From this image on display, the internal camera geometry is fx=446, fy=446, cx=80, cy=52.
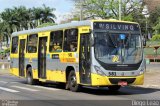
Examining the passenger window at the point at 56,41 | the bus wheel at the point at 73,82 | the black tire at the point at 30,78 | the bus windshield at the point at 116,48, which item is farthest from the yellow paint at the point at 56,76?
the bus windshield at the point at 116,48

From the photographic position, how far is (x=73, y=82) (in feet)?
62.0

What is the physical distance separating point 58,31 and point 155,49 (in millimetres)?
Result: 40255

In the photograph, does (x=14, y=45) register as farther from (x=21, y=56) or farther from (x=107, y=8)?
(x=107, y=8)

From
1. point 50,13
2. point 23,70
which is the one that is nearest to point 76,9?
point 50,13

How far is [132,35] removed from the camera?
1805cm

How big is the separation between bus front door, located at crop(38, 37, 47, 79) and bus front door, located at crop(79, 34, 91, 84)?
4.13 meters

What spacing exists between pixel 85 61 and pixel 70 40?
1.66 metres

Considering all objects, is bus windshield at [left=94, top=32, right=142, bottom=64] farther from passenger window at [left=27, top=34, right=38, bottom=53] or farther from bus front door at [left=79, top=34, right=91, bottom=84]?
passenger window at [left=27, top=34, right=38, bottom=53]

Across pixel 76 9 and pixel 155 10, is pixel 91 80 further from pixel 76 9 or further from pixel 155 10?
pixel 155 10

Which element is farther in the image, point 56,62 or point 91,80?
point 56,62

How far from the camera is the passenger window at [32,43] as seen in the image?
23.0 metres

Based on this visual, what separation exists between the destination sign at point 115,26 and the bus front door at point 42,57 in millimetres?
4813

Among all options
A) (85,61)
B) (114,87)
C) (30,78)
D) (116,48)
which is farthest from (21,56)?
(116,48)

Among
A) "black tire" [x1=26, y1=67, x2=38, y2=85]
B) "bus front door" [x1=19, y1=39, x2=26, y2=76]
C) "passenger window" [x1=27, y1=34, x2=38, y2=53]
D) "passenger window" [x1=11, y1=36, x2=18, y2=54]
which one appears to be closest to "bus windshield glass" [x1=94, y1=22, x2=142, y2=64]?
"passenger window" [x1=27, y1=34, x2=38, y2=53]
